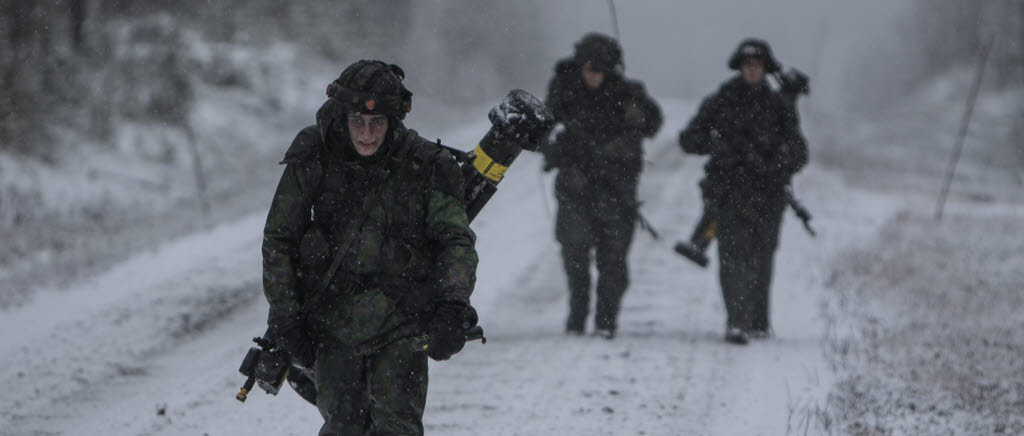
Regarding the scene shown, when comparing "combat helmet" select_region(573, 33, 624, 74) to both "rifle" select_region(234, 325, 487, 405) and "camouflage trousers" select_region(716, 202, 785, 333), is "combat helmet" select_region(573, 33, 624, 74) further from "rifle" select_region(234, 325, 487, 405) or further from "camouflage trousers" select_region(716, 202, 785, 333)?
"rifle" select_region(234, 325, 487, 405)

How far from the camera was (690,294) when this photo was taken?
8859 mm

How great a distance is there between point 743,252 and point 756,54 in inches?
59.5

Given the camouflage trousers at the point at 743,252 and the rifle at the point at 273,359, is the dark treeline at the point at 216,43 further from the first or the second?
the rifle at the point at 273,359

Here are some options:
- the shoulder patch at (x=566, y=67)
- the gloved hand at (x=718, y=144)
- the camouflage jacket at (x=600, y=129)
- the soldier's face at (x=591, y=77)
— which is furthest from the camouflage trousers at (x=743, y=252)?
the shoulder patch at (x=566, y=67)

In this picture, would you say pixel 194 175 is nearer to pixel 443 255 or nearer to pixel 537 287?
pixel 537 287

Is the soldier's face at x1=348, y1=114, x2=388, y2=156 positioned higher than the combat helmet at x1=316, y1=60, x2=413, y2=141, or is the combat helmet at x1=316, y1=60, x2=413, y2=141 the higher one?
the combat helmet at x1=316, y1=60, x2=413, y2=141

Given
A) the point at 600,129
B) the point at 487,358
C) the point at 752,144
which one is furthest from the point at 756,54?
the point at 487,358

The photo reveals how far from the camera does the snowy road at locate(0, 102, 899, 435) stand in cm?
524

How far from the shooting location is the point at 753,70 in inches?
260

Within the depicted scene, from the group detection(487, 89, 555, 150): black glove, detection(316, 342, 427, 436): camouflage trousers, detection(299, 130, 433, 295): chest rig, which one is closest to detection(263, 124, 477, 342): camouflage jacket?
detection(299, 130, 433, 295): chest rig

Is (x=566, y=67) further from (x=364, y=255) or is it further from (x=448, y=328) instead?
(x=448, y=328)

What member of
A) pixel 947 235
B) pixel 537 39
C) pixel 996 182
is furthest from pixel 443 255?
pixel 537 39

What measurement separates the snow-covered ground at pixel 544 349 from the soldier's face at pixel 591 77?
2.01 meters

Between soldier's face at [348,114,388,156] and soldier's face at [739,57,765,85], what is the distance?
Answer: 4.14 m
